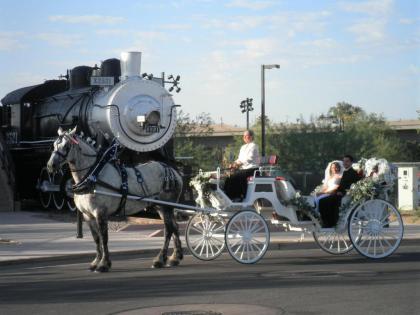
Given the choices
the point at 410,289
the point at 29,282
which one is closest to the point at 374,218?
the point at 410,289

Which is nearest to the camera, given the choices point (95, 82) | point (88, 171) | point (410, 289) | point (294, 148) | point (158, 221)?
point (410, 289)

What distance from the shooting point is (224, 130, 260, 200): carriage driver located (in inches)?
520

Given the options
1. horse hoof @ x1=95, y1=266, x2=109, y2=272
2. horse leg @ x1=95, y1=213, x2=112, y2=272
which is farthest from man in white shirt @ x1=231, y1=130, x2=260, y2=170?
horse hoof @ x1=95, y1=266, x2=109, y2=272

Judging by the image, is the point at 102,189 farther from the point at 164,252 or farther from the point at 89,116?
the point at 89,116

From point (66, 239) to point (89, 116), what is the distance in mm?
6375

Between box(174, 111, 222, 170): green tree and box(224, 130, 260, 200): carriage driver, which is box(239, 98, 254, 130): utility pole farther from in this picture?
box(224, 130, 260, 200): carriage driver

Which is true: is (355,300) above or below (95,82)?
below

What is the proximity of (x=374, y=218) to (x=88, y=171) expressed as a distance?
4.91m

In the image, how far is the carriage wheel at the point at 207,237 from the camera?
13.2 meters

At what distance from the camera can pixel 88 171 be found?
12414mm

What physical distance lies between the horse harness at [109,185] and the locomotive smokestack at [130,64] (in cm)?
963

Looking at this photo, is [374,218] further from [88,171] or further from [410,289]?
[88,171]

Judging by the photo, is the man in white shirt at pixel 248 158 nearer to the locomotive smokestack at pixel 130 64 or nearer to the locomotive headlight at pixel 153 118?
the locomotive headlight at pixel 153 118

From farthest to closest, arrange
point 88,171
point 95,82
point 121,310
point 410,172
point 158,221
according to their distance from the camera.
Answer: point 410,172 → point 95,82 → point 158,221 → point 88,171 → point 121,310
